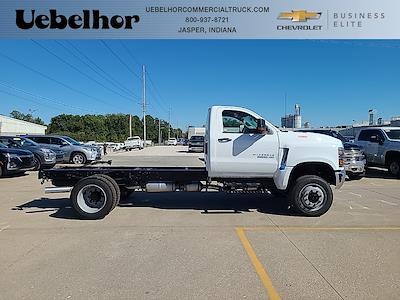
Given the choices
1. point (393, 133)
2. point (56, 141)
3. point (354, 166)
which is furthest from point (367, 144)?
point (56, 141)

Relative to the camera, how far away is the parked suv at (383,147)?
1482cm

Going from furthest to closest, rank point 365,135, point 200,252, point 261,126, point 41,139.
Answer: point 41,139 → point 365,135 → point 261,126 → point 200,252

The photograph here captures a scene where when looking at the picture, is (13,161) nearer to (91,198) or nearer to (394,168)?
(91,198)

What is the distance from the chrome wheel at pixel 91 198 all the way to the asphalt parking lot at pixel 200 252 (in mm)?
323

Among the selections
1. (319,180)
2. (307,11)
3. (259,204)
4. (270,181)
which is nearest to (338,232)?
(319,180)

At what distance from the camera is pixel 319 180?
7.60 metres

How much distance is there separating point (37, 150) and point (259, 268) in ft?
50.0

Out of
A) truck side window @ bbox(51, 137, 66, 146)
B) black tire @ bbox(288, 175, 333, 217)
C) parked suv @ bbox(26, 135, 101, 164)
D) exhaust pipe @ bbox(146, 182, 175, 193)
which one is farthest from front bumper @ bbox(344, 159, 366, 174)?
truck side window @ bbox(51, 137, 66, 146)

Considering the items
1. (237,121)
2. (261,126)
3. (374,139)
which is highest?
(237,121)

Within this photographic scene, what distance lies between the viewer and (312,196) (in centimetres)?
764

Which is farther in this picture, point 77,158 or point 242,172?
point 77,158

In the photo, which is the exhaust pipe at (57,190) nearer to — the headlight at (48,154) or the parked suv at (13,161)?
the parked suv at (13,161)

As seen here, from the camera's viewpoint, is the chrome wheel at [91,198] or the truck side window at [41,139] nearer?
the chrome wheel at [91,198]

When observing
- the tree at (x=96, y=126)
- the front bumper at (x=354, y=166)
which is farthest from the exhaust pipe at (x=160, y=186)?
the tree at (x=96, y=126)
